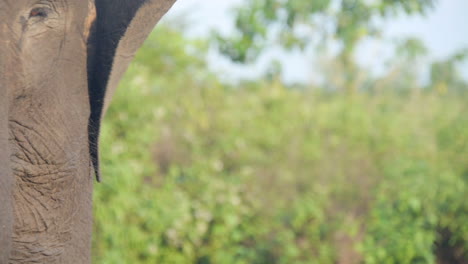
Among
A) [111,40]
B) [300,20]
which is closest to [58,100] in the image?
[111,40]

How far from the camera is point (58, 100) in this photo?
72.7 inches

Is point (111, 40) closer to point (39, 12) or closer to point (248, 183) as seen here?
point (39, 12)

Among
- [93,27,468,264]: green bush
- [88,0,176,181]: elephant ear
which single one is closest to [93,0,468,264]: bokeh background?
[93,27,468,264]: green bush

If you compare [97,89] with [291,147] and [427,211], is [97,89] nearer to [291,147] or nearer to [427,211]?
[427,211]

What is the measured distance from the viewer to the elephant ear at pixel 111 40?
75.1 inches

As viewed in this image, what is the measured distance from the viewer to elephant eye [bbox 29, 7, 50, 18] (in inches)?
69.7

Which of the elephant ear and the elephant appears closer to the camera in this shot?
the elephant

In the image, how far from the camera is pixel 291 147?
8.41 meters

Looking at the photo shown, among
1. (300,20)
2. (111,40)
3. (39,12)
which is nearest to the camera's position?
(39,12)

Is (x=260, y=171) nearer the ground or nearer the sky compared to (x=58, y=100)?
nearer the ground

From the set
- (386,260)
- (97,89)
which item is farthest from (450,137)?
(97,89)

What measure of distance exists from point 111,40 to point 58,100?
0.21 m

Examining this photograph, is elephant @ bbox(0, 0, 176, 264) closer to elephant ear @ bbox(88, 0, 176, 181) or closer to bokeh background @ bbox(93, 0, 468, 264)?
elephant ear @ bbox(88, 0, 176, 181)

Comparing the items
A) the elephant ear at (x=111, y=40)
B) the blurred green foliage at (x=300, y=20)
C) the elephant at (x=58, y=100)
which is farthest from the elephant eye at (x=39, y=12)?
the blurred green foliage at (x=300, y=20)
